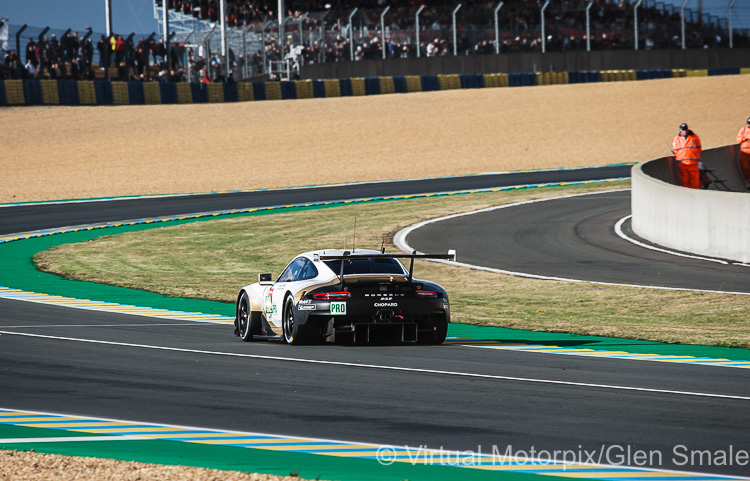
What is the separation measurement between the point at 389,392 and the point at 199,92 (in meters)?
41.9

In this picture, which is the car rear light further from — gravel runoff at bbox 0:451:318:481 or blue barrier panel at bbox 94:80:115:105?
blue barrier panel at bbox 94:80:115:105

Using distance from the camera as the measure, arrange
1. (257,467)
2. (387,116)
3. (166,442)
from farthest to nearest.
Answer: (387,116) → (166,442) → (257,467)

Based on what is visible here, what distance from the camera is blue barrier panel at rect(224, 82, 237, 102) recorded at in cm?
5022

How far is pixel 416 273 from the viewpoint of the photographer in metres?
18.9

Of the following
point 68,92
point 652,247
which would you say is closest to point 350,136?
point 68,92

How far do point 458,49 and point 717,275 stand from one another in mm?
43991

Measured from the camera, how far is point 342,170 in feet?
125

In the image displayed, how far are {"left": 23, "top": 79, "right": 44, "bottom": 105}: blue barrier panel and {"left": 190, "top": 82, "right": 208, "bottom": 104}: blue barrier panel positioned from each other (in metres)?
6.89

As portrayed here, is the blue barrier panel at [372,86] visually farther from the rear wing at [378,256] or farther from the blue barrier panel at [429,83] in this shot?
the rear wing at [378,256]

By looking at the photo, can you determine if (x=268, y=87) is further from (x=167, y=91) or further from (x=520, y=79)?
(x=520, y=79)

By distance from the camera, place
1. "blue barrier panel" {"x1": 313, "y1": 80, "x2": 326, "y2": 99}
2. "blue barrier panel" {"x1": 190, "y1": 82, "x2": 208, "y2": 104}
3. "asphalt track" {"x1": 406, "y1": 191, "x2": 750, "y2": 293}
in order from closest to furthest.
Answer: "asphalt track" {"x1": 406, "y1": 191, "x2": 750, "y2": 293} → "blue barrier panel" {"x1": 190, "y1": 82, "x2": 208, "y2": 104} → "blue barrier panel" {"x1": 313, "y1": 80, "x2": 326, "y2": 99}

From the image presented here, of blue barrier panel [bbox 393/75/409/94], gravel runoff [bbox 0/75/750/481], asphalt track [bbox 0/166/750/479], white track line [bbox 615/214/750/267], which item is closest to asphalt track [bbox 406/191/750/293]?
white track line [bbox 615/214/750/267]

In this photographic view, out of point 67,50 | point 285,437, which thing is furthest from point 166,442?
point 67,50

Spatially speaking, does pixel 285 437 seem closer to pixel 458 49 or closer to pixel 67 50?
pixel 67 50
